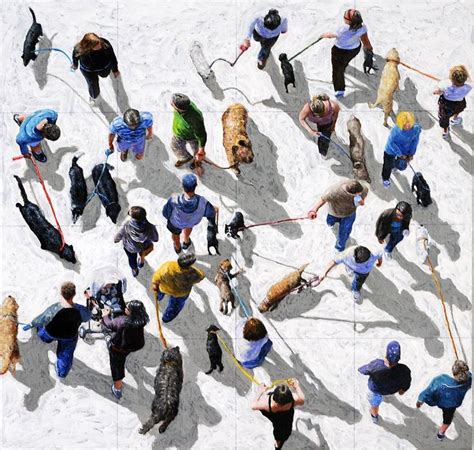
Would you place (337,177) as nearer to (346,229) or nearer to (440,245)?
(346,229)

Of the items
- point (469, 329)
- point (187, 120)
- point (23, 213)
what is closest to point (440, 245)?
point (469, 329)

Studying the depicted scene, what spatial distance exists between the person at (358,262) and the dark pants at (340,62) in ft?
7.99

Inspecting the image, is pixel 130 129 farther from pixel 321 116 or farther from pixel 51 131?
pixel 321 116

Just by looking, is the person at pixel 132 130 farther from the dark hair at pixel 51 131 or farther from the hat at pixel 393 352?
the hat at pixel 393 352

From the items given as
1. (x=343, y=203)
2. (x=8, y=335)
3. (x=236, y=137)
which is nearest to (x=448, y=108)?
(x=343, y=203)

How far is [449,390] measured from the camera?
12359mm

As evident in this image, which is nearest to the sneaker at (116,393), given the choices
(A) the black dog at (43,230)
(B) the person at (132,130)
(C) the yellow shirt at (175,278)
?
(C) the yellow shirt at (175,278)

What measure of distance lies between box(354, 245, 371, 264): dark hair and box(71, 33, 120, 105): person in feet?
14.3

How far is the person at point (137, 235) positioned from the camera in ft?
39.7

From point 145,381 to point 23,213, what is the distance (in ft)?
9.65

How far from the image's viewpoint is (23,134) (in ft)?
42.2

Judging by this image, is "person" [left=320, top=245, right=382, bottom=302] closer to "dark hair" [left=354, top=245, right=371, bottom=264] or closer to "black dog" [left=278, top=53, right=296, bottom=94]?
"dark hair" [left=354, top=245, right=371, bottom=264]

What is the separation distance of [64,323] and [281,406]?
3117 millimetres

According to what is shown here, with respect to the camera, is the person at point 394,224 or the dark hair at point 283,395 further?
the person at point 394,224
